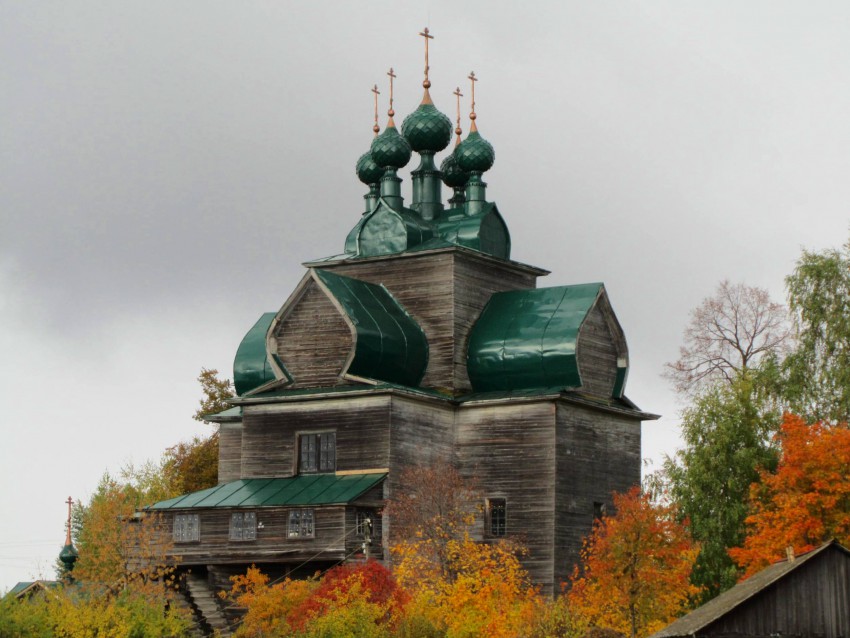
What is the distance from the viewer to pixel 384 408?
5669 centimetres

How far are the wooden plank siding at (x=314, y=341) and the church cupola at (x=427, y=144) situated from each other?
6.67 m

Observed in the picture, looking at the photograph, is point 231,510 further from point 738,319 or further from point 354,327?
point 738,319

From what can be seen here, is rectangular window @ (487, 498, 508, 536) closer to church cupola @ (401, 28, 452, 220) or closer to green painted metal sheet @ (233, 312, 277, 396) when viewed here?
green painted metal sheet @ (233, 312, 277, 396)

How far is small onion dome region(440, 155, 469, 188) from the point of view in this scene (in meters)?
65.1

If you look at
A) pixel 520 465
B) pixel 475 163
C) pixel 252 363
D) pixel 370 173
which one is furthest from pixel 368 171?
pixel 520 465

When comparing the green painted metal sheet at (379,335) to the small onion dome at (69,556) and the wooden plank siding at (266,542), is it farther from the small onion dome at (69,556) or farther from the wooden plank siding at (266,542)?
the small onion dome at (69,556)

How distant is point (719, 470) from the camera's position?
6009 centimetres

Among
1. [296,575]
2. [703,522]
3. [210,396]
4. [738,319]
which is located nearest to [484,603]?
[296,575]

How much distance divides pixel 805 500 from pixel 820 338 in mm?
10581

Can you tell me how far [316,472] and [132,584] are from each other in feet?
20.5

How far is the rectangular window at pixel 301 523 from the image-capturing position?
181 feet

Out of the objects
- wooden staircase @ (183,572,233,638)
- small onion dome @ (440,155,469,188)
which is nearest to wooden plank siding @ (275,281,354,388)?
wooden staircase @ (183,572,233,638)

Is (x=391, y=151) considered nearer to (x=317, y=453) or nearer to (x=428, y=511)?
(x=317, y=453)

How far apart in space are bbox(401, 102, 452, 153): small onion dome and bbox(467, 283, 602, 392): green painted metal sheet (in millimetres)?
6529
